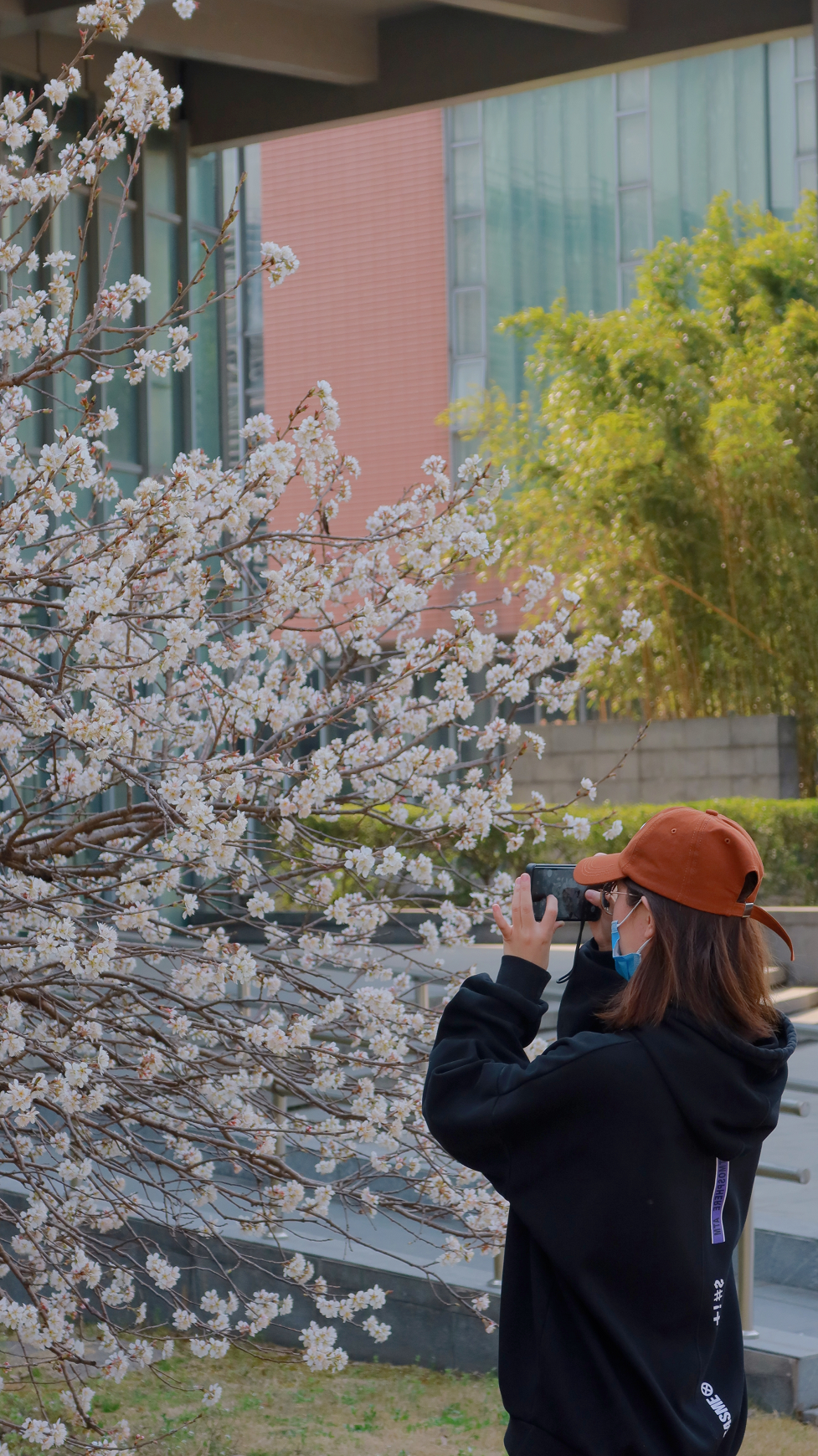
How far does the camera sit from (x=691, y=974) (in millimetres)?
1566

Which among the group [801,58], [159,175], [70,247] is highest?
[801,58]

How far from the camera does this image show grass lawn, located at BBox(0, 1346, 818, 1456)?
3680mm

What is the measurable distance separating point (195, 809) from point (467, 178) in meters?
17.7

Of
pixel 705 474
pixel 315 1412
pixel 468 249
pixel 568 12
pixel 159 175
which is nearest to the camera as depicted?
pixel 315 1412

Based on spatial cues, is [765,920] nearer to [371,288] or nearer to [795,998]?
[795,998]

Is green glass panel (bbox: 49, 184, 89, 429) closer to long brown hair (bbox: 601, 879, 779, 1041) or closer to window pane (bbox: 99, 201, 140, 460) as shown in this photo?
window pane (bbox: 99, 201, 140, 460)

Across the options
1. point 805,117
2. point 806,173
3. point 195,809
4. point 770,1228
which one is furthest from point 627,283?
point 195,809

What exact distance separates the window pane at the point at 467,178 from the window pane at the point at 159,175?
10.1m

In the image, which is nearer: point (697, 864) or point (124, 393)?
point (697, 864)

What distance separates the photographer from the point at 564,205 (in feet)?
60.7

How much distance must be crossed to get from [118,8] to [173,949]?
190cm

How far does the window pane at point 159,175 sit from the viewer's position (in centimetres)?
912

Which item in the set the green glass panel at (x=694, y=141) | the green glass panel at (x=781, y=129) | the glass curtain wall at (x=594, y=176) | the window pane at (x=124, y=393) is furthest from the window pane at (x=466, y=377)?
the window pane at (x=124, y=393)

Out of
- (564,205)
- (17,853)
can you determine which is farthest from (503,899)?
(564,205)
